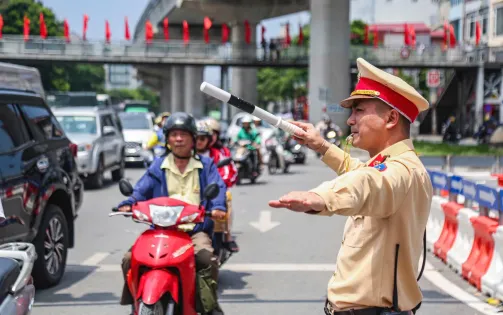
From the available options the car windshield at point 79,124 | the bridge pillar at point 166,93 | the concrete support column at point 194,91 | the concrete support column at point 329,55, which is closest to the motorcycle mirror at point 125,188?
the car windshield at point 79,124

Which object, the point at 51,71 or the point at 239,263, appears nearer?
the point at 239,263

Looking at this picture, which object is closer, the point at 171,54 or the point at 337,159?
the point at 337,159

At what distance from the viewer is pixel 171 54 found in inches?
2105

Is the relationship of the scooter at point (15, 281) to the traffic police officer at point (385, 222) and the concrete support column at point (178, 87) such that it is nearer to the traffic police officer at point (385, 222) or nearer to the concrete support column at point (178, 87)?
the traffic police officer at point (385, 222)

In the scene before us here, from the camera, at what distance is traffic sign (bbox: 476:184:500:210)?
786 cm

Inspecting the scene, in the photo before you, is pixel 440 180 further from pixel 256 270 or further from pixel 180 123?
pixel 180 123

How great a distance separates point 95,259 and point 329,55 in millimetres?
35102

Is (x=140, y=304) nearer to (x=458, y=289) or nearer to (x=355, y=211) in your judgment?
(x=355, y=211)

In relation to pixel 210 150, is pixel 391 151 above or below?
above

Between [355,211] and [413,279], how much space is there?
0.66 meters

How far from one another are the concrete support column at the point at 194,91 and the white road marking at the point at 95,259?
5840 centimetres

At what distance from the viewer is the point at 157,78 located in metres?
102

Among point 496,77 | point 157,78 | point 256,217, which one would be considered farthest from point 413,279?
point 157,78

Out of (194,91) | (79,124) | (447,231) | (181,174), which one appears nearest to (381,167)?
(181,174)
